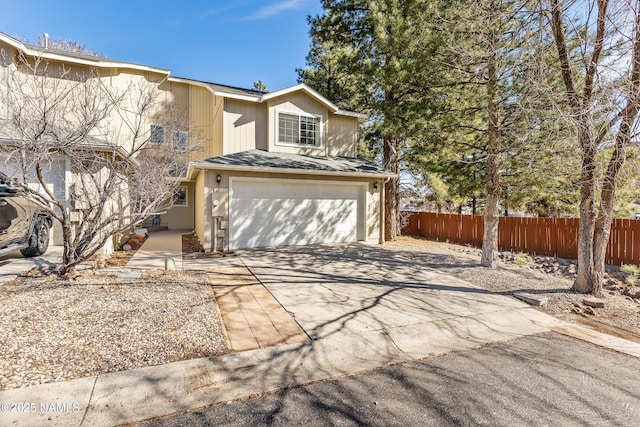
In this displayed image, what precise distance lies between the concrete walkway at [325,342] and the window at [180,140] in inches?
282

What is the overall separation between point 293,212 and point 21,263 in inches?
265

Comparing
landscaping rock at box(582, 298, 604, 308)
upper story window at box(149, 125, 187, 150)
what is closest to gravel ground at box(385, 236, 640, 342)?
landscaping rock at box(582, 298, 604, 308)

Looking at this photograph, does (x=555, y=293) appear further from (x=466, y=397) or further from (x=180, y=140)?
(x=180, y=140)

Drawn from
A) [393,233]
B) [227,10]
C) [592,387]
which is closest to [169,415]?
[592,387]

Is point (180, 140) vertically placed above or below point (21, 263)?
above

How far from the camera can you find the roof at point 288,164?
30.6ft

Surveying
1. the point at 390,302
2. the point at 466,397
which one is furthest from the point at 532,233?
the point at 466,397

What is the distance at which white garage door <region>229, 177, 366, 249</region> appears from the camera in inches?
384

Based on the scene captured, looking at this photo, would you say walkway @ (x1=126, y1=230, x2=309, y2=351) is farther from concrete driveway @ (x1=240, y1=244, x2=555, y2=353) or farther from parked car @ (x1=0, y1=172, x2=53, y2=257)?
parked car @ (x1=0, y1=172, x2=53, y2=257)

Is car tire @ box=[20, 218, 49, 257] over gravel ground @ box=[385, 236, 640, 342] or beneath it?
over

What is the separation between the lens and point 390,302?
528cm

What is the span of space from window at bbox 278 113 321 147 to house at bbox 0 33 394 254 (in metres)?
0.04

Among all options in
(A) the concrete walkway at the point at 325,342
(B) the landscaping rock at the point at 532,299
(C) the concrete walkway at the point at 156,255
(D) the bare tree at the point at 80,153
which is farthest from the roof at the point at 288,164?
(B) the landscaping rock at the point at 532,299

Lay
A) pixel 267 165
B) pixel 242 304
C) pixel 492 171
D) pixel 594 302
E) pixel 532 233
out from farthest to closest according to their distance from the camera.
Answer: pixel 532 233
pixel 267 165
pixel 492 171
pixel 594 302
pixel 242 304
